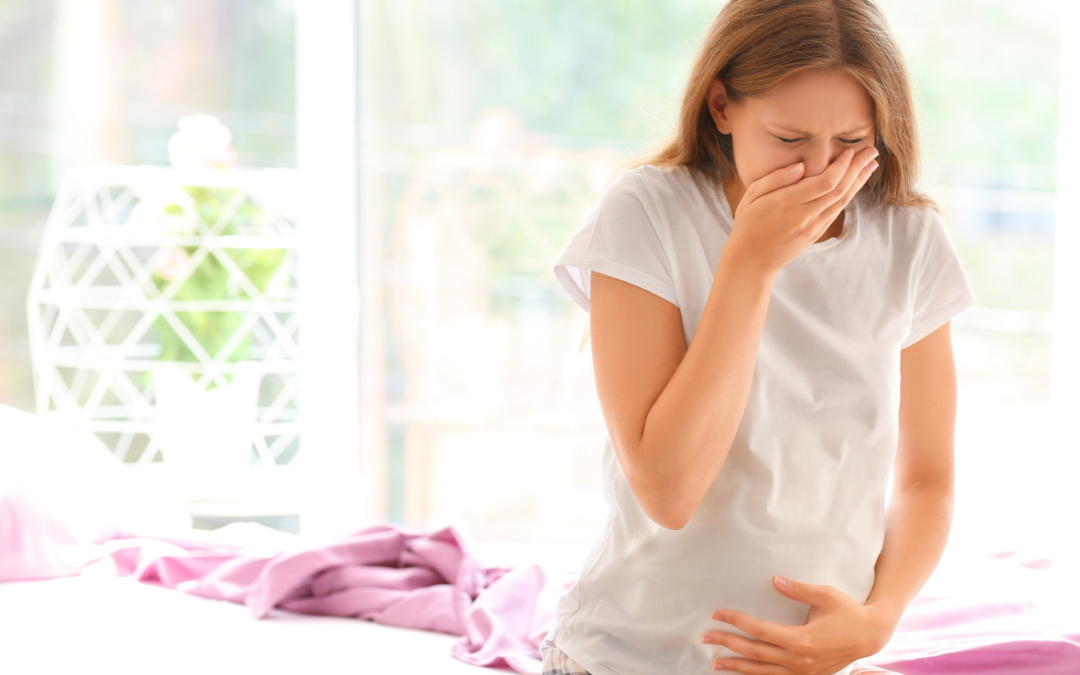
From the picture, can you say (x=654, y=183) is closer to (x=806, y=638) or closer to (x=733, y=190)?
(x=733, y=190)

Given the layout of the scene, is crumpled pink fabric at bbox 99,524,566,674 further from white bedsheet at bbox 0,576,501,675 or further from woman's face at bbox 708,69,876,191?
woman's face at bbox 708,69,876,191

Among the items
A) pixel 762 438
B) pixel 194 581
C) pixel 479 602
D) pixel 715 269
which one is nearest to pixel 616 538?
pixel 762 438

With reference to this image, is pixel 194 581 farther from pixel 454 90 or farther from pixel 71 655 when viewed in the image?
pixel 454 90

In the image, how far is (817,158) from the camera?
0.80 meters

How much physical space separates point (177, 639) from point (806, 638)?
3.00 ft

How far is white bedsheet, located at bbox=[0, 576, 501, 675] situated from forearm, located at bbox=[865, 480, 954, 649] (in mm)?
571

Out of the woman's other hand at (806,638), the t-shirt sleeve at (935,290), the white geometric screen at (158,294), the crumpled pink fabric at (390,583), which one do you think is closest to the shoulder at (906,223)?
the t-shirt sleeve at (935,290)

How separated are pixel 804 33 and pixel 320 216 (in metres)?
2.15

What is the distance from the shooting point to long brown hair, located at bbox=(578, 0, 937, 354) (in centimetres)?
80

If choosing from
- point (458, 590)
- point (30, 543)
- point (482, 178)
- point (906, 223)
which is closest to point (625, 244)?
point (906, 223)

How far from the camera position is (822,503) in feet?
2.75

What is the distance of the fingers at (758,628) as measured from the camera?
2.56ft

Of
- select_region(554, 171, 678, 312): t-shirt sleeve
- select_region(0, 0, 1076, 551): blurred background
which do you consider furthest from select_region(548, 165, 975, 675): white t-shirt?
select_region(0, 0, 1076, 551): blurred background

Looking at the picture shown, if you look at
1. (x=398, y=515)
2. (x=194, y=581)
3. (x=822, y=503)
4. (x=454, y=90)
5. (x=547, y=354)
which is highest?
(x=454, y=90)
